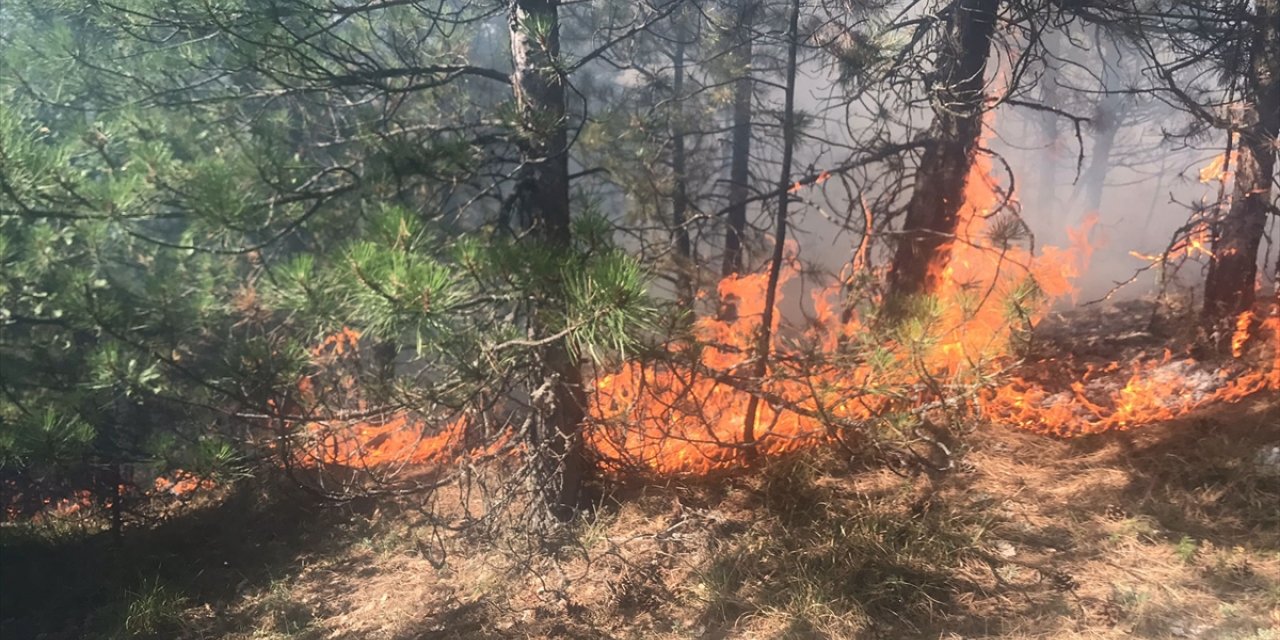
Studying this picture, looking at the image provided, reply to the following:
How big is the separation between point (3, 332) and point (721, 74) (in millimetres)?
6097

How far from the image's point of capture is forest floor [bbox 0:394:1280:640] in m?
3.28

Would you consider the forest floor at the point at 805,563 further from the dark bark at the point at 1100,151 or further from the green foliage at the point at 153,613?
the dark bark at the point at 1100,151

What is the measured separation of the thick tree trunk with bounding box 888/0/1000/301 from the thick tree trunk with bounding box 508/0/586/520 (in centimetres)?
230

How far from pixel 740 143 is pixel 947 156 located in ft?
8.22

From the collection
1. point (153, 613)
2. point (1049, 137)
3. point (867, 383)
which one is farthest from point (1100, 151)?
point (153, 613)

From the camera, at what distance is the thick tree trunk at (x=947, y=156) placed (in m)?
4.72

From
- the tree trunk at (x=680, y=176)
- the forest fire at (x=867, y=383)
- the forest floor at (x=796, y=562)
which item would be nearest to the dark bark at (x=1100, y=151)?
the forest fire at (x=867, y=383)

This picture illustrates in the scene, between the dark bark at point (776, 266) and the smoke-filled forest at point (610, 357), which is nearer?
the smoke-filled forest at point (610, 357)

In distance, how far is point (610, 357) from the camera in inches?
131

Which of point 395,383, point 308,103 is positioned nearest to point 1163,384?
point 395,383

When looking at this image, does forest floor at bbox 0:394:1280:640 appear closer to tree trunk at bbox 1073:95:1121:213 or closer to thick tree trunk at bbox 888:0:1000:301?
thick tree trunk at bbox 888:0:1000:301

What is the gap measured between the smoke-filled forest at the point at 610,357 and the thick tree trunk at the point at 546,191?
0.09 ft

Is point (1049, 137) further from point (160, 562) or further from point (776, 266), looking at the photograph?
point (160, 562)

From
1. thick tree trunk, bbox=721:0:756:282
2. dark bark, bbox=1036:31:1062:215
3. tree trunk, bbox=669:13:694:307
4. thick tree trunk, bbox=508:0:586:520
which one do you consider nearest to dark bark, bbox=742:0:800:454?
thick tree trunk, bbox=721:0:756:282
